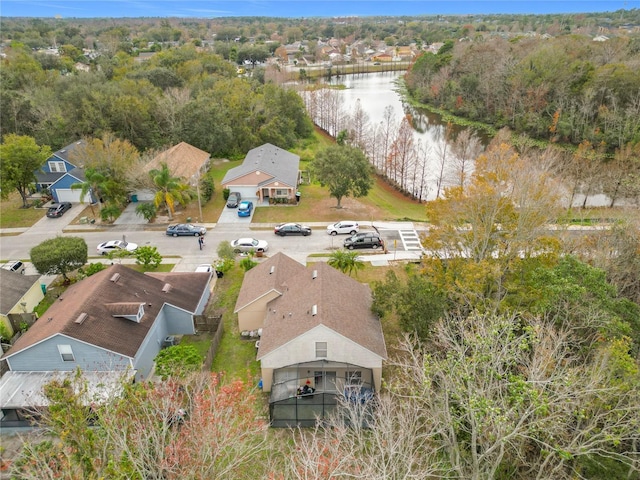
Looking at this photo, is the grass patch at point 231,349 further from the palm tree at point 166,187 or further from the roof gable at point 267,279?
the palm tree at point 166,187

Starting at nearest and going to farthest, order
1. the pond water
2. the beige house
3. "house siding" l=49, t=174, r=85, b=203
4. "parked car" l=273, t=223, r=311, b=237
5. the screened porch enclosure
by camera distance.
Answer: the screened porch enclosure
the beige house
"parked car" l=273, t=223, r=311, b=237
"house siding" l=49, t=174, r=85, b=203
the pond water

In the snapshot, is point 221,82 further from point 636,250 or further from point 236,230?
point 636,250

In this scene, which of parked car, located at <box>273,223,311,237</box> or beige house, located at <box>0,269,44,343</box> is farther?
parked car, located at <box>273,223,311,237</box>

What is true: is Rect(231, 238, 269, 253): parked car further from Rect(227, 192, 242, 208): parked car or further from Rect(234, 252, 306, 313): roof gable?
Rect(227, 192, 242, 208): parked car

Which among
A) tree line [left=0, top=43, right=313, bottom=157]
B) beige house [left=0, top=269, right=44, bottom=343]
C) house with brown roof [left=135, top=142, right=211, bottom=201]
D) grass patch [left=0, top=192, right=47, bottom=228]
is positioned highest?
tree line [left=0, top=43, right=313, bottom=157]

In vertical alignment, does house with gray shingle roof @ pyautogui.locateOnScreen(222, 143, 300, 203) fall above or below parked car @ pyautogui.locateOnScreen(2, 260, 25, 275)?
above

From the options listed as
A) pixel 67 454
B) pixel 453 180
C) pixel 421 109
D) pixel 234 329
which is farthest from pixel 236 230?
pixel 421 109

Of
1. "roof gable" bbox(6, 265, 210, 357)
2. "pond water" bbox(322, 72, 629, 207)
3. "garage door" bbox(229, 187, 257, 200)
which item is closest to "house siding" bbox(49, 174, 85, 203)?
"garage door" bbox(229, 187, 257, 200)
